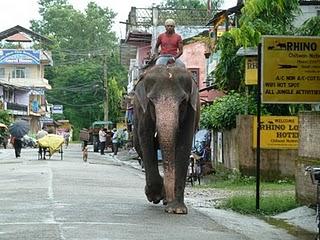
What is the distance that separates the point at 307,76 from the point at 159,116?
3.43m

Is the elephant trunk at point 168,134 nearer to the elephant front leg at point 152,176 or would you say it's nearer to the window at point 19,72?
the elephant front leg at point 152,176

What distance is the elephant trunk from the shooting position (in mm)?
12508

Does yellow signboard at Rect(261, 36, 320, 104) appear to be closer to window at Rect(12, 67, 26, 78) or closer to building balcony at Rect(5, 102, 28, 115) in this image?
building balcony at Rect(5, 102, 28, 115)

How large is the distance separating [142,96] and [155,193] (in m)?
1.90

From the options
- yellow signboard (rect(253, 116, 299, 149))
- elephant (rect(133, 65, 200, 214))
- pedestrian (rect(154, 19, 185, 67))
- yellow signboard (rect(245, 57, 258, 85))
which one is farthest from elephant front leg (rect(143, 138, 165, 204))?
yellow signboard (rect(245, 57, 258, 85))

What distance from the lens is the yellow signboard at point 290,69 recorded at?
1435 cm

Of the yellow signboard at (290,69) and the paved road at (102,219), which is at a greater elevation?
the yellow signboard at (290,69)

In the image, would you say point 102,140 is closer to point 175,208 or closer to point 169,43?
point 169,43

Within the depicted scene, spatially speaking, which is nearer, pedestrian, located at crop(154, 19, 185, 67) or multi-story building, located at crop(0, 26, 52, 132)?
pedestrian, located at crop(154, 19, 185, 67)

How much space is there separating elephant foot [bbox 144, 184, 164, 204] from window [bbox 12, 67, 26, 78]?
244 feet

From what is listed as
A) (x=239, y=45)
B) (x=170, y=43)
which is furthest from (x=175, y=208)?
(x=239, y=45)

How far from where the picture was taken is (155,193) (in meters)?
14.2

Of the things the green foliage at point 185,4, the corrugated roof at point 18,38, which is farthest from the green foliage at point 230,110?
the corrugated roof at point 18,38

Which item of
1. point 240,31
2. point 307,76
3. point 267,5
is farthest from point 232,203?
point 267,5
